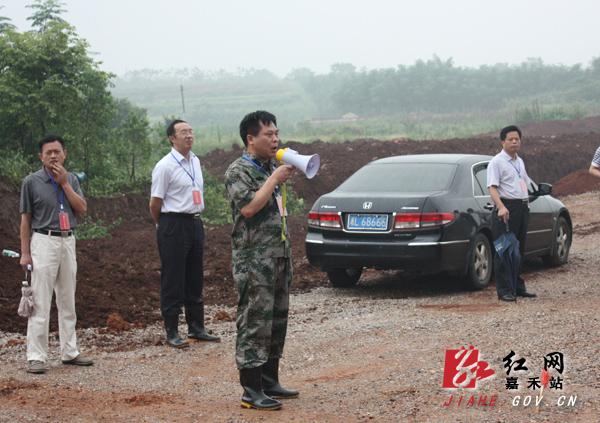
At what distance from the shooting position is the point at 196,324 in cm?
919

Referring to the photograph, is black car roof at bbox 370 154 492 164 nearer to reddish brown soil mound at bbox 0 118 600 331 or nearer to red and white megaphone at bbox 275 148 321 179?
reddish brown soil mound at bbox 0 118 600 331

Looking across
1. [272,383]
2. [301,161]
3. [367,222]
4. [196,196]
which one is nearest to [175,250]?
[196,196]

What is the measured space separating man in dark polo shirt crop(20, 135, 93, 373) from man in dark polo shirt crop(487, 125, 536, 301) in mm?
4518

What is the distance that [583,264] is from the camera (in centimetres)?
1373

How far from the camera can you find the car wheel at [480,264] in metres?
11.4

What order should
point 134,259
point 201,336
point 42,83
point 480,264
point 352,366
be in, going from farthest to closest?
point 42,83
point 134,259
point 480,264
point 201,336
point 352,366

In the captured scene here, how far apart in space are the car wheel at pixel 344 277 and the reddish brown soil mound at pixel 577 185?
15674 millimetres

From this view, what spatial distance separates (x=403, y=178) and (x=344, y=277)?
4.77 feet

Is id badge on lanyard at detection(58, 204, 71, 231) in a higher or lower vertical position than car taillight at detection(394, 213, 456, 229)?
higher

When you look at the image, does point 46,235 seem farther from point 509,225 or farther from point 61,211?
point 509,225

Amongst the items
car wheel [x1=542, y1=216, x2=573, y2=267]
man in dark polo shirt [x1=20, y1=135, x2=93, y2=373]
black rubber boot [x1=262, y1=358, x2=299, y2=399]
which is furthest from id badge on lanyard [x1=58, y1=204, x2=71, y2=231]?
car wheel [x1=542, y1=216, x2=573, y2=267]

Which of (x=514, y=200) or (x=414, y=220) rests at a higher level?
(x=514, y=200)

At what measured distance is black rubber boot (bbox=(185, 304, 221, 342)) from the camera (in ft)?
29.9

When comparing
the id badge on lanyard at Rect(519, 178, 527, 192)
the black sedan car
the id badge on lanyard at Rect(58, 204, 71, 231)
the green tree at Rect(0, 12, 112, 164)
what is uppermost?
the green tree at Rect(0, 12, 112, 164)
